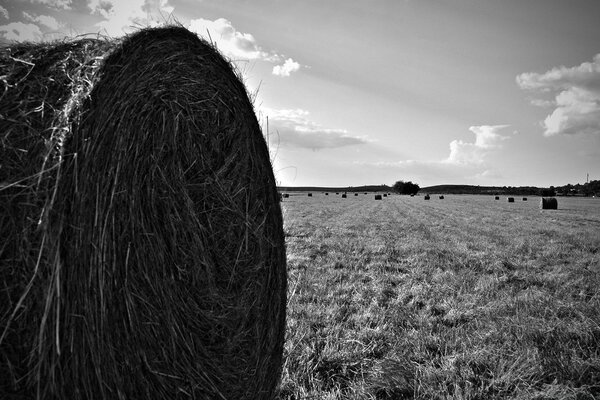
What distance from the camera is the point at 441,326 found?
4.27m

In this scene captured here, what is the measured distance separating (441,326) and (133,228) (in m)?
3.62

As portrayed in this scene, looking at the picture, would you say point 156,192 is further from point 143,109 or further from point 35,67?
point 35,67

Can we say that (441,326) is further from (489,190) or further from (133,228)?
(489,190)

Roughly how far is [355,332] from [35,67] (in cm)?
353


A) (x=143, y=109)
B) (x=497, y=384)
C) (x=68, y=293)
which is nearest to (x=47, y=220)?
(x=68, y=293)

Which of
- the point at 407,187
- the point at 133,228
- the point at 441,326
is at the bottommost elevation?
the point at 441,326

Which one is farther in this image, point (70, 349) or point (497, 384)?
point (497, 384)

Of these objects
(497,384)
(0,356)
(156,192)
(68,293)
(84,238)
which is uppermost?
(156,192)

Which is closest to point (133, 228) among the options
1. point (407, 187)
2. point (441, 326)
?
point (441, 326)

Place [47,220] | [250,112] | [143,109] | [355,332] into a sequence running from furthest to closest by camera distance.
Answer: [355,332] → [250,112] → [143,109] → [47,220]

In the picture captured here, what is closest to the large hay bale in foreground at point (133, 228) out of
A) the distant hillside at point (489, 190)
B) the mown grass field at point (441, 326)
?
the mown grass field at point (441, 326)

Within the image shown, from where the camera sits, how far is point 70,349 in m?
1.76

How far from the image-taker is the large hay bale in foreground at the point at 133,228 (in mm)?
1729

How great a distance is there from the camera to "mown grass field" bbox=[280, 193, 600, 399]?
299 cm
